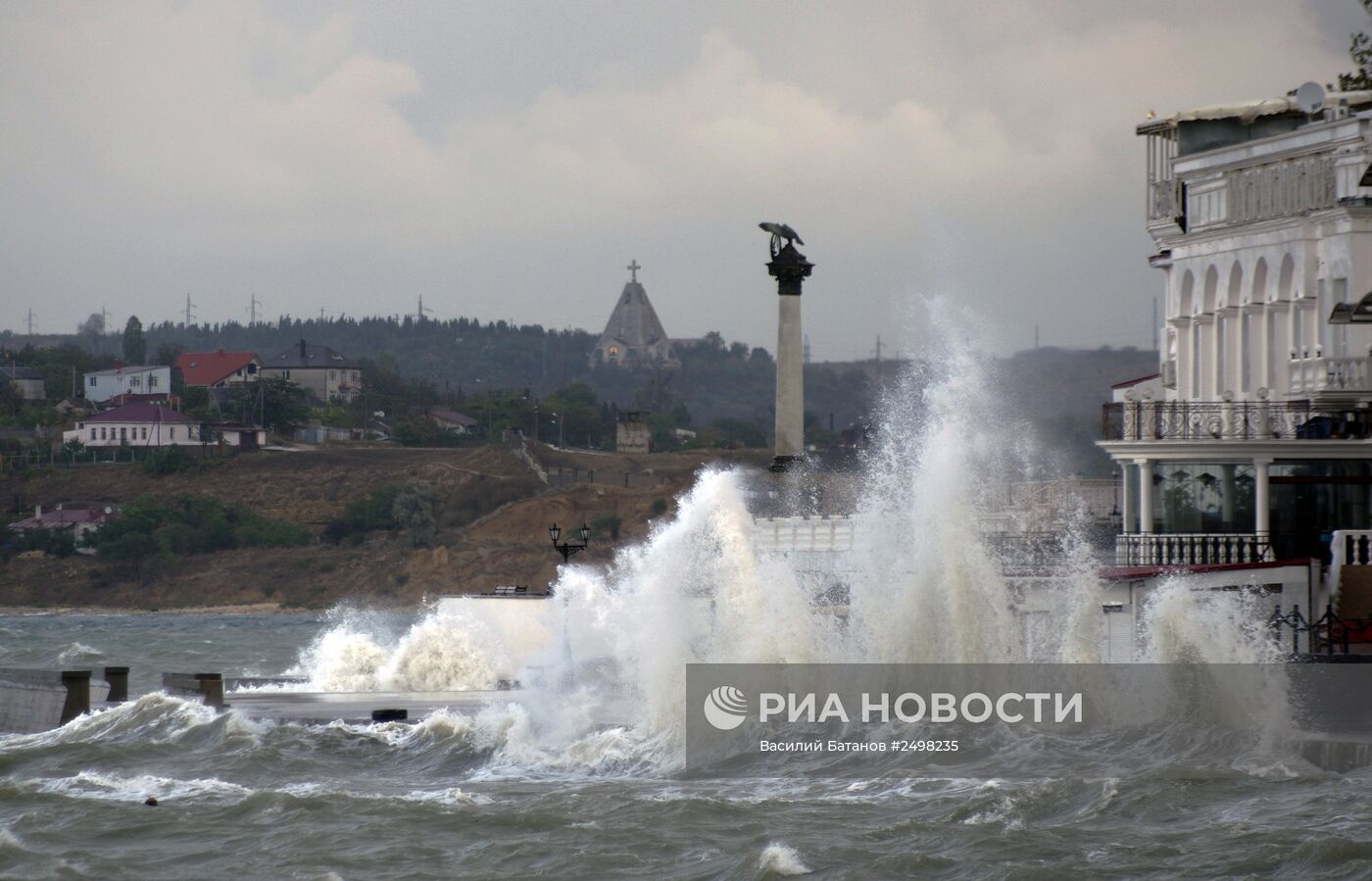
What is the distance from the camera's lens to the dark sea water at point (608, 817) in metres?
17.4

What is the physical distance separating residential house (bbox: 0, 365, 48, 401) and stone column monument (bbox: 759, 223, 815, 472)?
117361 millimetres

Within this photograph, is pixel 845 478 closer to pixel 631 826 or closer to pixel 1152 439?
pixel 1152 439

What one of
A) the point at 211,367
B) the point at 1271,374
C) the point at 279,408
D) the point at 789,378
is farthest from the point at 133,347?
the point at 1271,374

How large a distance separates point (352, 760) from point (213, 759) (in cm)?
195

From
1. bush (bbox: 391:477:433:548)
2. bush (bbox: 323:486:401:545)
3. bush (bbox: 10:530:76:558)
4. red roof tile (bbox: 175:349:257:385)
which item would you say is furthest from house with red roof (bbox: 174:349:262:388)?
bush (bbox: 391:477:433:548)

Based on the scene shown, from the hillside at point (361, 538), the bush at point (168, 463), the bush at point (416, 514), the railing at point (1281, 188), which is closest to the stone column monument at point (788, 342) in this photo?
the railing at point (1281, 188)

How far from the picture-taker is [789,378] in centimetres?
4841

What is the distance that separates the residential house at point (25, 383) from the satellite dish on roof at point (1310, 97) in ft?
451

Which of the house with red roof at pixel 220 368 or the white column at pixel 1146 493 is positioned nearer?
the white column at pixel 1146 493

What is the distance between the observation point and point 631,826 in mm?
19516

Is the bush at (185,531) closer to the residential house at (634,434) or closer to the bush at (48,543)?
the bush at (48,543)

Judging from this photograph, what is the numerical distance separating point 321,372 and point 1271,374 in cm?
13984

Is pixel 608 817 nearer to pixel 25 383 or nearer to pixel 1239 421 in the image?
pixel 1239 421

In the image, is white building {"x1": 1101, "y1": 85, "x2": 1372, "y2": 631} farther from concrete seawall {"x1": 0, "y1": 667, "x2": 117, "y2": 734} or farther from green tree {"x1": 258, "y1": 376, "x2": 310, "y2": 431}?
green tree {"x1": 258, "y1": 376, "x2": 310, "y2": 431}
